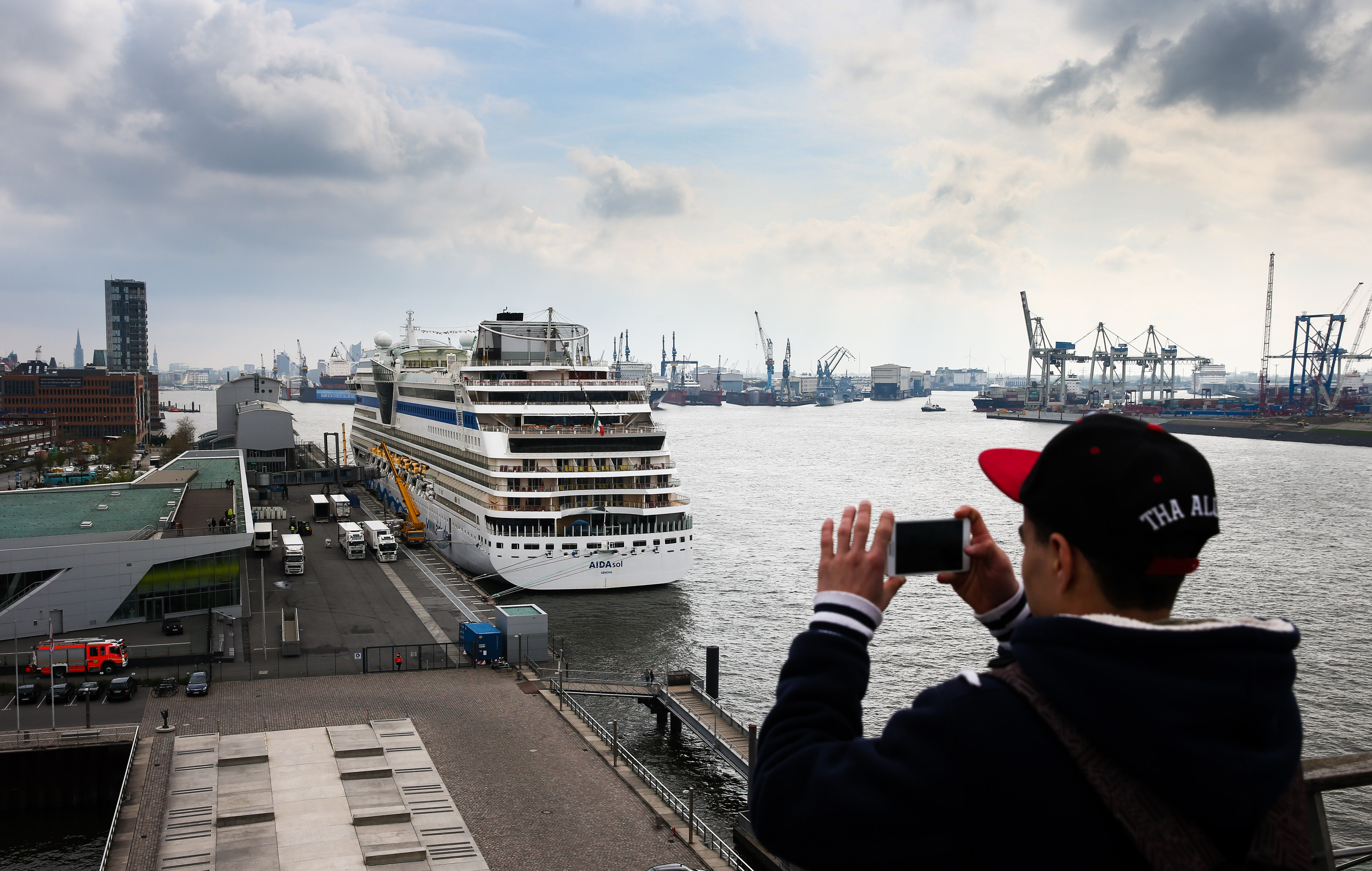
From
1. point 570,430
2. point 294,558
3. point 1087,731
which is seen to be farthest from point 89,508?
point 1087,731

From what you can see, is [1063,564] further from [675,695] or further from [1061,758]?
[675,695]

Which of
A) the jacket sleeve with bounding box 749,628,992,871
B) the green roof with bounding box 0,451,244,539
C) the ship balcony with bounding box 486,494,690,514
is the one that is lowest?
the green roof with bounding box 0,451,244,539

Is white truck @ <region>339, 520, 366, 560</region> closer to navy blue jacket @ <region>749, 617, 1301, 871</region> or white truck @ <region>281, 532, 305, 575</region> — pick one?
white truck @ <region>281, 532, 305, 575</region>

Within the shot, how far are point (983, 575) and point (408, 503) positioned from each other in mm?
53628

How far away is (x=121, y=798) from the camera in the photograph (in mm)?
19906

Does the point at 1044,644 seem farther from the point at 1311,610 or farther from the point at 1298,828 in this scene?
the point at 1311,610

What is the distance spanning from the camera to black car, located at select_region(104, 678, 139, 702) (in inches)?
1053

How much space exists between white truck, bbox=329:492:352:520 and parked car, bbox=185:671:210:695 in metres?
32.0

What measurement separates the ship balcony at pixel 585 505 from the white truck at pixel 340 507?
20.5m

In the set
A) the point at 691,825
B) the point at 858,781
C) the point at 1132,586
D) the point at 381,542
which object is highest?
the point at 1132,586

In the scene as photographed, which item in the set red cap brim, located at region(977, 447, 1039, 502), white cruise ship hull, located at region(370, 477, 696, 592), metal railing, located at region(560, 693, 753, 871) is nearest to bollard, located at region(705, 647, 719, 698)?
metal railing, located at region(560, 693, 753, 871)

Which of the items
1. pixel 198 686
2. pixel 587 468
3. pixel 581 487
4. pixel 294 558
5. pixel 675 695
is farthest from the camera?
pixel 294 558

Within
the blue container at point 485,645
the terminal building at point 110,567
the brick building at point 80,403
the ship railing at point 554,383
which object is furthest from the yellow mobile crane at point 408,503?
the brick building at point 80,403

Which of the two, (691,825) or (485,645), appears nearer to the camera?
(691,825)
